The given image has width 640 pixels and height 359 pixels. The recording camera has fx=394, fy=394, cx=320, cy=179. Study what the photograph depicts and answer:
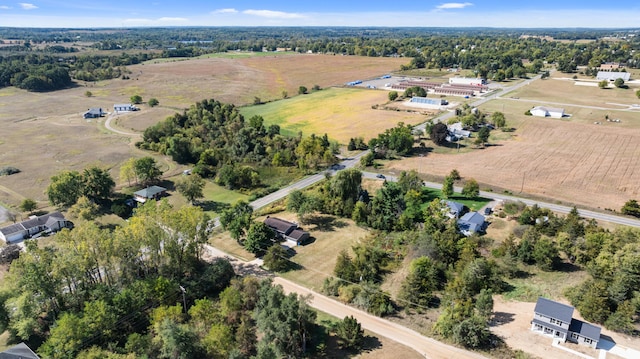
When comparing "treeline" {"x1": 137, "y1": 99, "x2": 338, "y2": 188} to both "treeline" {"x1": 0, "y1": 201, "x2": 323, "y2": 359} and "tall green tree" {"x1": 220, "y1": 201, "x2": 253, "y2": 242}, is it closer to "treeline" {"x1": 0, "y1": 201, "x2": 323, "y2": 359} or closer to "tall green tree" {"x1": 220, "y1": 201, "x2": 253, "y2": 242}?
"tall green tree" {"x1": 220, "y1": 201, "x2": 253, "y2": 242}

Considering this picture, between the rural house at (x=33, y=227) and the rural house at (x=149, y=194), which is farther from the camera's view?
the rural house at (x=149, y=194)

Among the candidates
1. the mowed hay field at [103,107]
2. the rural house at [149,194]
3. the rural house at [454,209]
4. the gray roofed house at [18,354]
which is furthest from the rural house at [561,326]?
the mowed hay field at [103,107]

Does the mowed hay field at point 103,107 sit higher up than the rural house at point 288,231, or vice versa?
the mowed hay field at point 103,107

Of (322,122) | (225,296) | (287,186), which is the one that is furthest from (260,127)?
(225,296)

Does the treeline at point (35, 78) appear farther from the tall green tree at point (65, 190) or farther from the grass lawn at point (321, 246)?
the grass lawn at point (321, 246)

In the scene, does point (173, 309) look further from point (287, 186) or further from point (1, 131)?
point (1, 131)

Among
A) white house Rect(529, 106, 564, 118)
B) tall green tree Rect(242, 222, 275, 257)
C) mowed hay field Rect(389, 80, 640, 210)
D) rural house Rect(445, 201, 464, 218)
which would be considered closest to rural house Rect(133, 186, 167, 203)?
tall green tree Rect(242, 222, 275, 257)

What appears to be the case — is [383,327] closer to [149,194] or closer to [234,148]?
[149,194]
